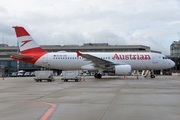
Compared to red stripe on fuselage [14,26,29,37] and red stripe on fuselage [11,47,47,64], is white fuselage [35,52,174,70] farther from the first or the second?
red stripe on fuselage [14,26,29,37]

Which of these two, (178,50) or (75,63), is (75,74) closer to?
(75,63)

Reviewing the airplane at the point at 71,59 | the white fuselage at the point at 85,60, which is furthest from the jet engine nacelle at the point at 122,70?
the white fuselage at the point at 85,60

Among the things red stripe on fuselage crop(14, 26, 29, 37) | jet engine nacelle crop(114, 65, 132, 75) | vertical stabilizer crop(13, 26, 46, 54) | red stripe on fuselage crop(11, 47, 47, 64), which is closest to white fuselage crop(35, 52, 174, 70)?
red stripe on fuselage crop(11, 47, 47, 64)

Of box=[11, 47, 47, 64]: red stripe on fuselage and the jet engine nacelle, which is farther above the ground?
box=[11, 47, 47, 64]: red stripe on fuselage

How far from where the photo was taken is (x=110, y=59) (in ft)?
121

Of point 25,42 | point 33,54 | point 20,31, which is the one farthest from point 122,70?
point 20,31

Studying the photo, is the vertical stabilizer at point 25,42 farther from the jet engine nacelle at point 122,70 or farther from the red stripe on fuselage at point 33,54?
the jet engine nacelle at point 122,70

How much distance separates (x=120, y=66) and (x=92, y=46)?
68.9m

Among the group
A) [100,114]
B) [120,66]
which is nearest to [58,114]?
[100,114]

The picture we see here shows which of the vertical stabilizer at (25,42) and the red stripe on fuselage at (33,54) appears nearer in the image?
the vertical stabilizer at (25,42)

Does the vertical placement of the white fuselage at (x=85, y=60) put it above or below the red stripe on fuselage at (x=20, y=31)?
below

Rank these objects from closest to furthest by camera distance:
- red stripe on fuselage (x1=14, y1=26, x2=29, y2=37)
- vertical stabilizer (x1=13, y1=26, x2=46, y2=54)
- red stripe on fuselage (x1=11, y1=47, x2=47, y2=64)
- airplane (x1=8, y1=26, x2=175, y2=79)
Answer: red stripe on fuselage (x1=14, y1=26, x2=29, y2=37)
vertical stabilizer (x1=13, y1=26, x2=46, y2=54)
airplane (x1=8, y1=26, x2=175, y2=79)
red stripe on fuselage (x1=11, y1=47, x2=47, y2=64)

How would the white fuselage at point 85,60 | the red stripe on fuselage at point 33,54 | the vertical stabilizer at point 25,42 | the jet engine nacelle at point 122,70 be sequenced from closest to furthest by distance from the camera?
the jet engine nacelle at point 122,70 < the vertical stabilizer at point 25,42 < the red stripe on fuselage at point 33,54 < the white fuselage at point 85,60

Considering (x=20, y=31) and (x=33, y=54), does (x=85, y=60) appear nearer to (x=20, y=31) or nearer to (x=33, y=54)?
(x=33, y=54)
